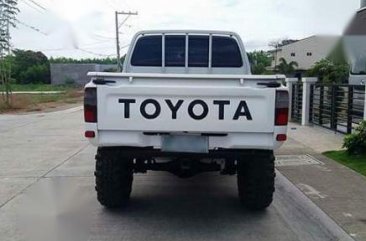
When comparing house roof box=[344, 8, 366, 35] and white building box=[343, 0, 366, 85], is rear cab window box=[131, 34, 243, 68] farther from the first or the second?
house roof box=[344, 8, 366, 35]

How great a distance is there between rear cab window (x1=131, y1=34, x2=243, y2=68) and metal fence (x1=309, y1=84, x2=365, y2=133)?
5.25 metres

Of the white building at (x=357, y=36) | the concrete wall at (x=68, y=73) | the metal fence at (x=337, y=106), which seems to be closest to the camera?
the white building at (x=357, y=36)

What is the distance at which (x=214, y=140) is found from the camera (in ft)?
17.2

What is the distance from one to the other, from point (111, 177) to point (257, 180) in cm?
179

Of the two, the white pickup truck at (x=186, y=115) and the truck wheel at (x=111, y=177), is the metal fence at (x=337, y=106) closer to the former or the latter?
the white pickup truck at (x=186, y=115)

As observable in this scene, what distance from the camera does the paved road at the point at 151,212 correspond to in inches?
210

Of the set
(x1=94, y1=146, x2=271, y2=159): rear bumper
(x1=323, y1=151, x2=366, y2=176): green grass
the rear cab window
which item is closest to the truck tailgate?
(x1=94, y1=146, x2=271, y2=159): rear bumper

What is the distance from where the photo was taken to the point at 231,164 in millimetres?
5738

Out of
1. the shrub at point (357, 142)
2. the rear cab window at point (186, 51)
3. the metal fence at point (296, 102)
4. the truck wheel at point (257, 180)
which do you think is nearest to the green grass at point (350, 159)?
the shrub at point (357, 142)

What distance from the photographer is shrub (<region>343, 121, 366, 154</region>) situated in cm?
912

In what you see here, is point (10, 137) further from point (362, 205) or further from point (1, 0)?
point (1, 0)

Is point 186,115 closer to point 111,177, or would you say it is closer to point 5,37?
point 111,177

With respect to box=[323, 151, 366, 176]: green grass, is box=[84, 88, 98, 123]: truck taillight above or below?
above

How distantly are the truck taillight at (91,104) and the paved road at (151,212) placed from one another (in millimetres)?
1301
